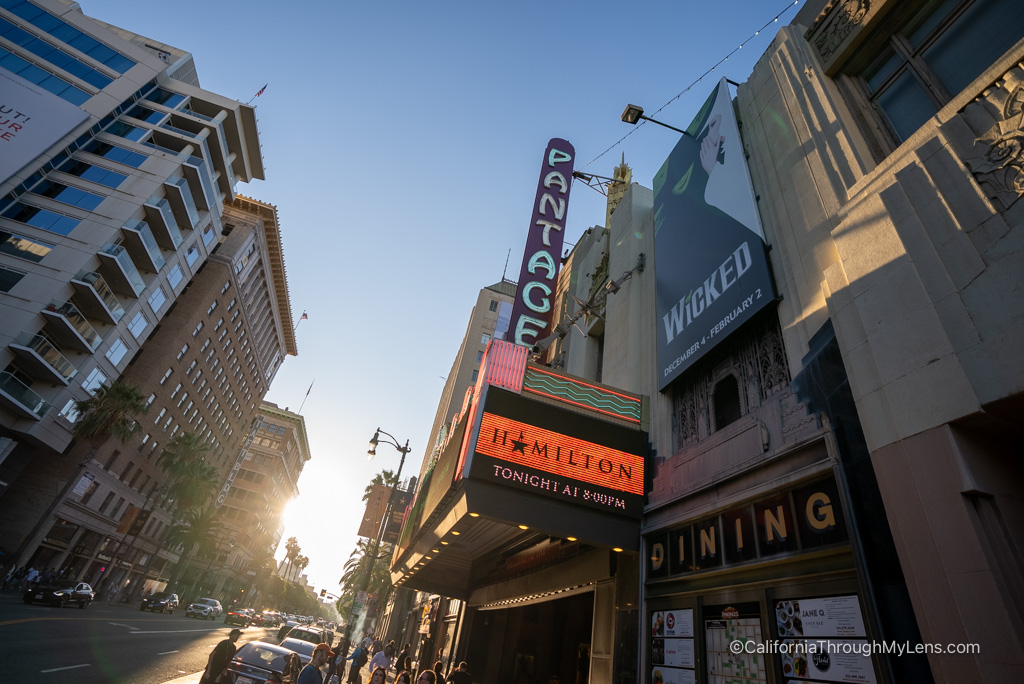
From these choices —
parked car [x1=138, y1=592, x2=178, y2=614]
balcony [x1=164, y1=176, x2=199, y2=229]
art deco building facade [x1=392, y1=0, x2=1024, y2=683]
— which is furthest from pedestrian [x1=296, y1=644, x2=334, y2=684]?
balcony [x1=164, y1=176, x2=199, y2=229]

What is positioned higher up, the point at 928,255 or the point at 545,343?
the point at 545,343

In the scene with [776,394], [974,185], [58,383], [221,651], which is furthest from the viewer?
[58,383]

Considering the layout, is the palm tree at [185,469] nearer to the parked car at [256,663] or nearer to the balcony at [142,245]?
the balcony at [142,245]

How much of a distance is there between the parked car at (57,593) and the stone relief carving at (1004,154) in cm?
4094

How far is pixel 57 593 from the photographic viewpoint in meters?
26.6

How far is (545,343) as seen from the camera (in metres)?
19.0

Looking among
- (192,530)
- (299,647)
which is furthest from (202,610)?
(299,647)

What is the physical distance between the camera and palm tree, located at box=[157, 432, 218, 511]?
194 feet

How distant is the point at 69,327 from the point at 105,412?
8029 millimetres

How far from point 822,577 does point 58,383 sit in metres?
55.6

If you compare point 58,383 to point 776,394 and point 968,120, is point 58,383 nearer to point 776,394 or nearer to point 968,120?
point 776,394

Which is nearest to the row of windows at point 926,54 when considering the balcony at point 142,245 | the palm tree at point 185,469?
the balcony at point 142,245

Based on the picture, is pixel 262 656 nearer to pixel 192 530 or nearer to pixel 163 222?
pixel 163 222

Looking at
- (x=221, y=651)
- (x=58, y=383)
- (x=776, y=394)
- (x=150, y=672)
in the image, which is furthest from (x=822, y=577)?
(x=58, y=383)
